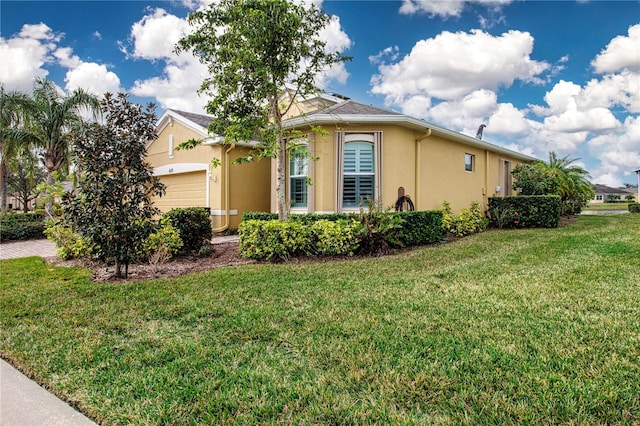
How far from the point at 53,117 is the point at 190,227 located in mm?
10268

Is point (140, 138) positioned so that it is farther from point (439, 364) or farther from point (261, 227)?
point (439, 364)

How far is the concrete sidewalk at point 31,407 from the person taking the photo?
2297 mm

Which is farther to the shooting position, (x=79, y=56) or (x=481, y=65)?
(x=481, y=65)

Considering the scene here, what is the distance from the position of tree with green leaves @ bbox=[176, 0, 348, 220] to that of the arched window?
184cm

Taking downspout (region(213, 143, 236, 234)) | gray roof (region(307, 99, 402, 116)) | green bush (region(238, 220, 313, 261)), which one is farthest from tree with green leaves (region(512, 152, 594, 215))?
downspout (region(213, 143, 236, 234))

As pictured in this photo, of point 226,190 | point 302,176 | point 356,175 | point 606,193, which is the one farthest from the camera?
point 606,193

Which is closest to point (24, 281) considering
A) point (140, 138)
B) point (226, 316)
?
point (140, 138)

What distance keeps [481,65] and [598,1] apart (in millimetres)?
3605

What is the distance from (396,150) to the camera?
1009 centimetres

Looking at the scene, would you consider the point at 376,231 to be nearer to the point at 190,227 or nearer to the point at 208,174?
the point at 190,227

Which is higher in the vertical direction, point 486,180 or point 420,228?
point 486,180

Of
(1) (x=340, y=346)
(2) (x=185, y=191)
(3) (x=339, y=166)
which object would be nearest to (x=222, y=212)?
(2) (x=185, y=191)

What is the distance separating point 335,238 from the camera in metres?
7.80

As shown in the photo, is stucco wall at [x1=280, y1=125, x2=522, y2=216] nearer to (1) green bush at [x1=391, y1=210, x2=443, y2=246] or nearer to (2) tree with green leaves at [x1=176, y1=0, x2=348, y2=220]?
(1) green bush at [x1=391, y1=210, x2=443, y2=246]
